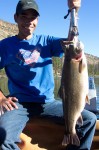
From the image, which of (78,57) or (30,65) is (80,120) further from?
(30,65)

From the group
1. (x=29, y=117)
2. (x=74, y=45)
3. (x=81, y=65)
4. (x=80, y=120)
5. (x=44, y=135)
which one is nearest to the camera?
(x=81, y=65)

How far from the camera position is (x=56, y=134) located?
21.9ft

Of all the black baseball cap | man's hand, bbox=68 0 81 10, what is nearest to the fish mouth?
man's hand, bbox=68 0 81 10

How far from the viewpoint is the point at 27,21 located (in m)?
6.39

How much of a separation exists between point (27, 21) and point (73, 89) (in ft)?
5.20

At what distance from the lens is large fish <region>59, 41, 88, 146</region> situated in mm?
5465

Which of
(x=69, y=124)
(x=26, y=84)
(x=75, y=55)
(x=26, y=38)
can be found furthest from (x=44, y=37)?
(x=69, y=124)

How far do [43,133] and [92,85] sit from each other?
1633mm

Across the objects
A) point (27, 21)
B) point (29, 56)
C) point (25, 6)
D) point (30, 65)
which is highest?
point (25, 6)

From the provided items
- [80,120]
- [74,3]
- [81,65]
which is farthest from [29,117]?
[74,3]

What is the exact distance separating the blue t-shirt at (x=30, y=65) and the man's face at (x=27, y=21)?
195 mm

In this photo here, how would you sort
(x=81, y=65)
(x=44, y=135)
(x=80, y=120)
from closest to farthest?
(x=81, y=65) → (x=80, y=120) → (x=44, y=135)

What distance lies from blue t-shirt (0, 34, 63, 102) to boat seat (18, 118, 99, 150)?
46 cm

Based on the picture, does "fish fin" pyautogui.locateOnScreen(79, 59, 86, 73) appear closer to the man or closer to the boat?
the man
